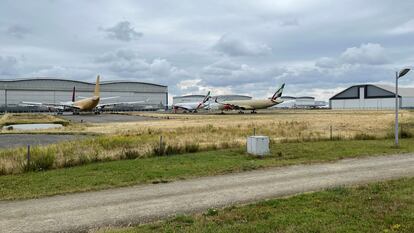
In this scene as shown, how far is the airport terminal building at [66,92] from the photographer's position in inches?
5364

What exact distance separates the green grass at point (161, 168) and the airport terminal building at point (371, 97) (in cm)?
12808

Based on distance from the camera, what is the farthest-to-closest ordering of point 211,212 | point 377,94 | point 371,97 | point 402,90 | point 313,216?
point 402,90 → point 371,97 → point 377,94 → point 211,212 → point 313,216

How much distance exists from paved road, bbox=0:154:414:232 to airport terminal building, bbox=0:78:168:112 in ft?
418

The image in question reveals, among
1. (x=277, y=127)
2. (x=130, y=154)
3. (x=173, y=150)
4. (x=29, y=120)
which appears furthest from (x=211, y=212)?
(x=29, y=120)

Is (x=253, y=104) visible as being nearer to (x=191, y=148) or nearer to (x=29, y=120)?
(x=29, y=120)

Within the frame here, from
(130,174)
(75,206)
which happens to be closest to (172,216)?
(75,206)

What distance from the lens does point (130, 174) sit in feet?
43.5

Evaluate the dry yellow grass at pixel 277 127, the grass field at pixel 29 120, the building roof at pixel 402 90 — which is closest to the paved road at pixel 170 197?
the dry yellow grass at pixel 277 127

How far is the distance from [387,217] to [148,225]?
4.20m

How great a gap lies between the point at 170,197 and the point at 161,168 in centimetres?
439

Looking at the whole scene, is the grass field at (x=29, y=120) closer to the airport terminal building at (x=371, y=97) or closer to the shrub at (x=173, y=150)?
the shrub at (x=173, y=150)

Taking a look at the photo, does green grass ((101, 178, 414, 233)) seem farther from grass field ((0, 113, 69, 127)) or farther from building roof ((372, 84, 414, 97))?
building roof ((372, 84, 414, 97))

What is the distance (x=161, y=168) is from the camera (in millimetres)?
14320

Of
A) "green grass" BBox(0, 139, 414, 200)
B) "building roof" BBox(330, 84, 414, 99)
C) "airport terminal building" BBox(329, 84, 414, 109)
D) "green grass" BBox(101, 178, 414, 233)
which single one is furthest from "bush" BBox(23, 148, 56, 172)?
"building roof" BBox(330, 84, 414, 99)
